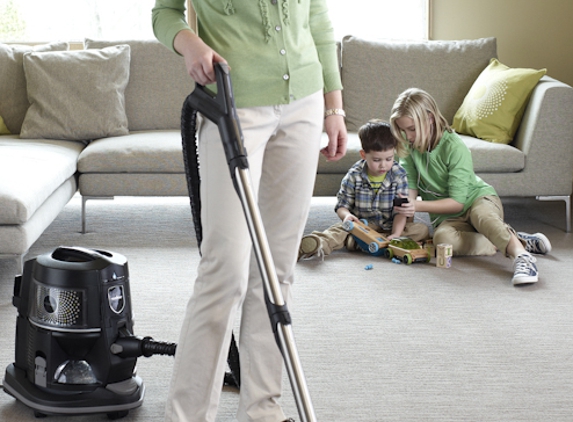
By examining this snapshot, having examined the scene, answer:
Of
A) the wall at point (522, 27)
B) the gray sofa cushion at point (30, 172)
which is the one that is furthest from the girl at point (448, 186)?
the wall at point (522, 27)

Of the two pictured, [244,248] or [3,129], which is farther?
[3,129]

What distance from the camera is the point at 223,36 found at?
1.48m

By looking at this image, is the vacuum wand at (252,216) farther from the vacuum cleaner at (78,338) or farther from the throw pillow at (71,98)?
the throw pillow at (71,98)

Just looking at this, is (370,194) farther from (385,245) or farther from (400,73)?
(400,73)

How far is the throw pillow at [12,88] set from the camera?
411 centimetres

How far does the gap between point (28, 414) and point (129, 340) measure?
1.07 feet

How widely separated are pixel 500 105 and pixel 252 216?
2.93m

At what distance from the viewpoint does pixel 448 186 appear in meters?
3.41

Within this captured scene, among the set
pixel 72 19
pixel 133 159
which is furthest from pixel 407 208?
pixel 72 19

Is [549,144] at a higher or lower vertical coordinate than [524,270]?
higher

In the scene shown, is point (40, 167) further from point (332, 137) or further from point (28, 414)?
point (332, 137)

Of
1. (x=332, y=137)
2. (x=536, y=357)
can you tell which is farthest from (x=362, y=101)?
(x=332, y=137)

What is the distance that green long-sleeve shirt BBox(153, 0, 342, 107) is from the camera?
1.47 m

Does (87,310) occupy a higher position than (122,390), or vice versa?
(87,310)
